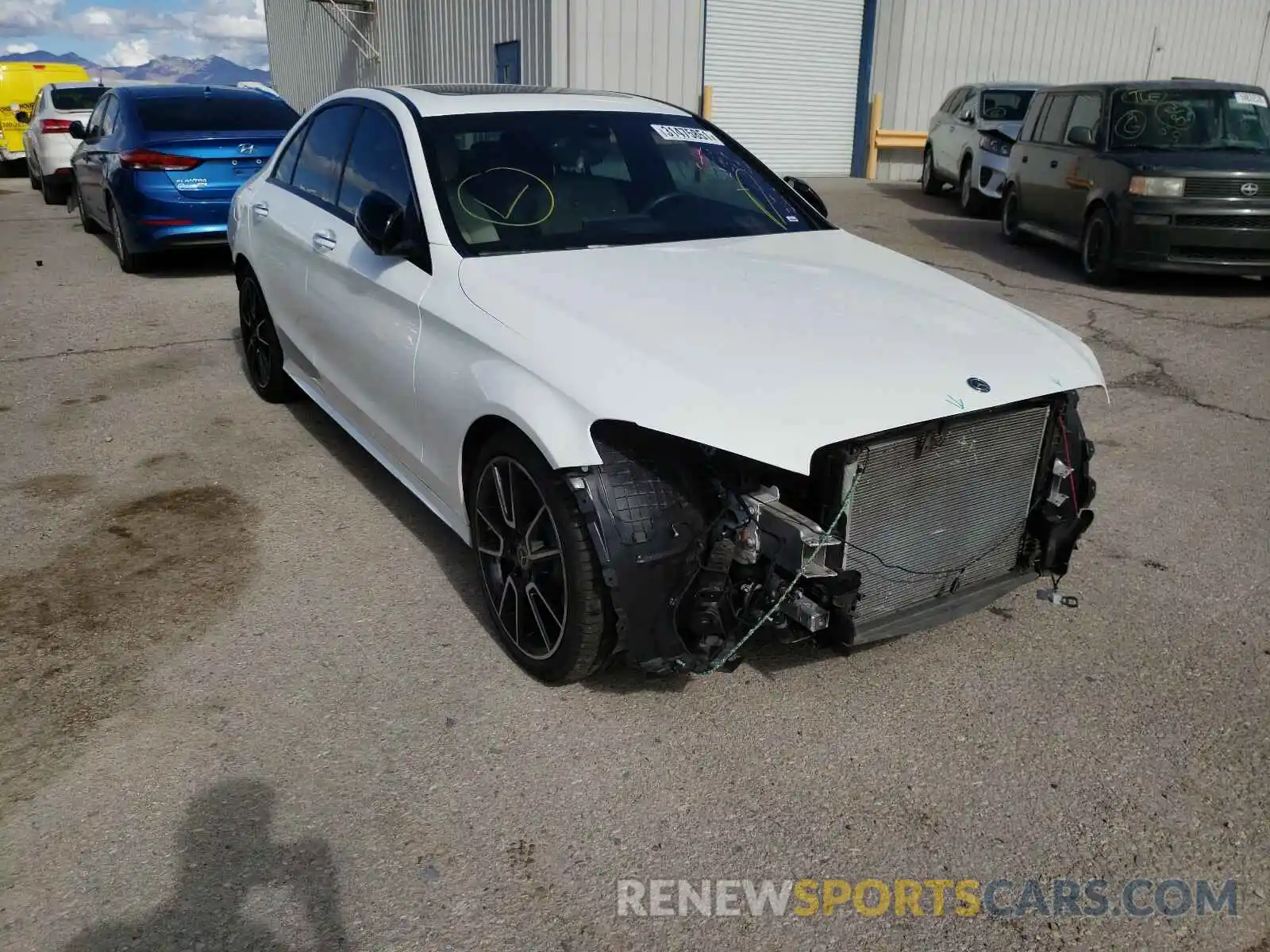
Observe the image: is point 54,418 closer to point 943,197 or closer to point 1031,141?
point 1031,141

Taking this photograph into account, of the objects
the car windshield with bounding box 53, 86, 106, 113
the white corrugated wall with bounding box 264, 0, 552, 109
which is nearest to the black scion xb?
the white corrugated wall with bounding box 264, 0, 552, 109

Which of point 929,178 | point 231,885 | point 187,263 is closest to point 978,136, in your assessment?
point 929,178

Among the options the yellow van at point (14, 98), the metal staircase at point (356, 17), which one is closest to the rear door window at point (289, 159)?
the yellow van at point (14, 98)

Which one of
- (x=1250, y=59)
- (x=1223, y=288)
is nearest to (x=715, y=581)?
(x=1223, y=288)

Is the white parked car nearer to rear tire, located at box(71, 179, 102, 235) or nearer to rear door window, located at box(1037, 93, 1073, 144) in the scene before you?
rear tire, located at box(71, 179, 102, 235)

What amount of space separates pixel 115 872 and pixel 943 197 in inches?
664

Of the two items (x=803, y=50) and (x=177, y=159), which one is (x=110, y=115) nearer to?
(x=177, y=159)

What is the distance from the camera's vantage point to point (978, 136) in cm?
1455

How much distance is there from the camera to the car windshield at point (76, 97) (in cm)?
1572

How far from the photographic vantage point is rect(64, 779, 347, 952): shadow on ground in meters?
2.36

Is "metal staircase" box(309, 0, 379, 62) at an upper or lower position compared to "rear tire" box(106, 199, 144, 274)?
upper

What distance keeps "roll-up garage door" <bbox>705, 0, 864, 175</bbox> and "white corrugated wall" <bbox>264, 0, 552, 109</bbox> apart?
321 cm

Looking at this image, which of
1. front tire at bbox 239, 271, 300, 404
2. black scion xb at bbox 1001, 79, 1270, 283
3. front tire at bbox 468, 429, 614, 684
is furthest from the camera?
black scion xb at bbox 1001, 79, 1270, 283

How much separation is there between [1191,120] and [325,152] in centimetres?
832
